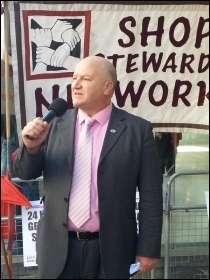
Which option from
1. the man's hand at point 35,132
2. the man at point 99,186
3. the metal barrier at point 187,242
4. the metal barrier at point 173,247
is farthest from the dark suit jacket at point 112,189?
the metal barrier at point 187,242

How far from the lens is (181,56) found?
146 inches

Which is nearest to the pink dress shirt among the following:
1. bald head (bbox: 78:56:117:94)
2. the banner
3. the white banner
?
bald head (bbox: 78:56:117:94)

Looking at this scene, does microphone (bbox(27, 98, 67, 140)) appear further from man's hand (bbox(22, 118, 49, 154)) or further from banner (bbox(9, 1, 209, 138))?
banner (bbox(9, 1, 209, 138))

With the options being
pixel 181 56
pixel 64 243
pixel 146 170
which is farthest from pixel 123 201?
pixel 181 56

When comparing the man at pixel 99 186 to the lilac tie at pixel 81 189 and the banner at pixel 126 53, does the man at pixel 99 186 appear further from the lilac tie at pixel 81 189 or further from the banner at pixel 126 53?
the banner at pixel 126 53

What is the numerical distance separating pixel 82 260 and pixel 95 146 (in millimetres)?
590

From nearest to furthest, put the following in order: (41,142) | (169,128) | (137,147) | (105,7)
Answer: (41,142) → (137,147) → (105,7) → (169,128)

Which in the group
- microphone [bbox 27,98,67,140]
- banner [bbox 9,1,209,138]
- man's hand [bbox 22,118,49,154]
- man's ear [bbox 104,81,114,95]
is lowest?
man's hand [bbox 22,118,49,154]

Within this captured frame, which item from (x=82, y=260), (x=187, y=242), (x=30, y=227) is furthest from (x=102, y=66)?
Answer: (x=187, y=242)

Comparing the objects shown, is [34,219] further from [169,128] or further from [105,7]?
[105,7]

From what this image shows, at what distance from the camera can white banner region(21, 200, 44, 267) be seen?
12.0 ft

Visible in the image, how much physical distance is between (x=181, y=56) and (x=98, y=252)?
68.0 inches

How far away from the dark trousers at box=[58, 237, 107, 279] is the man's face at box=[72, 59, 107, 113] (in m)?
0.71

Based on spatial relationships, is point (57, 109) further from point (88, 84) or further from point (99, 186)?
point (99, 186)
